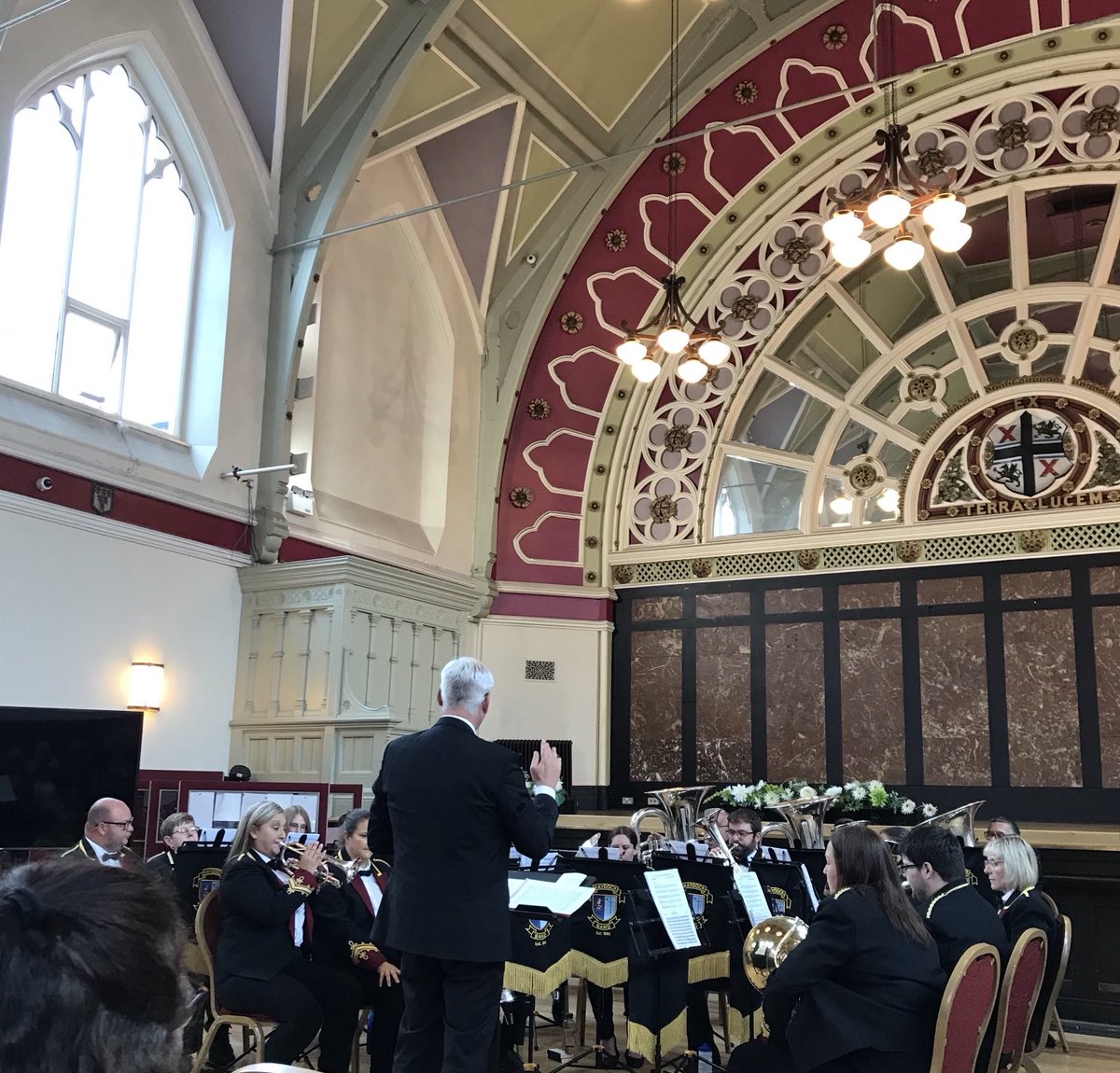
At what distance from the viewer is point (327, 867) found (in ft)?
18.0

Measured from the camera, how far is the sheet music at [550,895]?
5.34m

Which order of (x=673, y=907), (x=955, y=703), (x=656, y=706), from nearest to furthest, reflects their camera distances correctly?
(x=673, y=907) → (x=955, y=703) → (x=656, y=706)

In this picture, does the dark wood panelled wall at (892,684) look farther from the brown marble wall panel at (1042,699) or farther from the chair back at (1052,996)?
the chair back at (1052,996)

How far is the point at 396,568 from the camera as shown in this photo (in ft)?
35.9

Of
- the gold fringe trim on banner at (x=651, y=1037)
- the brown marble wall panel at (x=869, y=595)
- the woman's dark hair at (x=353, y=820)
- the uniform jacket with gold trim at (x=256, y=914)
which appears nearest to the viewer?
the uniform jacket with gold trim at (x=256, y=914)

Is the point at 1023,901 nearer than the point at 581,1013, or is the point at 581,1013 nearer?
the point at 1023,901

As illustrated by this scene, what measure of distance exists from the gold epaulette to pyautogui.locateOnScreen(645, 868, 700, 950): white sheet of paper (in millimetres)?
1301

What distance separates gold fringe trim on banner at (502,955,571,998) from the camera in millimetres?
5496

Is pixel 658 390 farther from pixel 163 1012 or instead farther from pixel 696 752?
pixel 163 1012

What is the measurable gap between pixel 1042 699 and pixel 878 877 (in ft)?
26.7

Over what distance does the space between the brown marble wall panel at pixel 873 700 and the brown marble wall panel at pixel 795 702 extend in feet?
0.87

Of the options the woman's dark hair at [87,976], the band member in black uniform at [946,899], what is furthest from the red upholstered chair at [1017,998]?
the woman's dark hair at [87,976]

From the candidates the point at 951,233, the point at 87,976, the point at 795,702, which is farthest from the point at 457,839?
the point at 795,702

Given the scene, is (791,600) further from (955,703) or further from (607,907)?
(607,907)
